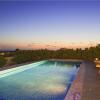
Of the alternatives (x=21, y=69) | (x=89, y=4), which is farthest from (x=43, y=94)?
(x=89, y=4)

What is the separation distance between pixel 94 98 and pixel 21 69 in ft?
25.5

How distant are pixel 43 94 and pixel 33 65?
8011mm

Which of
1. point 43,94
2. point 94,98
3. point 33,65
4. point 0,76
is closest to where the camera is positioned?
point 94,98

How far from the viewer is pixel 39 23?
17.3 meters

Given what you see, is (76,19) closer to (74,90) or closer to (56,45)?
(56,45)

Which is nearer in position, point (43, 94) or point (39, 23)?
point (43, 94)

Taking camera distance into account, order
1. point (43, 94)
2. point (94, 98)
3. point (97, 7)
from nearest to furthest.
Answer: point (94, 98) → point (43, 94) → point (97, 7)

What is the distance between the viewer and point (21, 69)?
11570 millimetres

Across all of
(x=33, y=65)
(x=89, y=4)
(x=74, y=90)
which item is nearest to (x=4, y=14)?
(x=33, y=65)

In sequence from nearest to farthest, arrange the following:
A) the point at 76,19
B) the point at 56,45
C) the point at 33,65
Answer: the point at 33,65 < the point at 76,19 < the point at 56,45

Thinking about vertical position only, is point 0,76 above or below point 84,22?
below

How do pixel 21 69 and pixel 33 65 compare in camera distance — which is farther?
pixel 33 65

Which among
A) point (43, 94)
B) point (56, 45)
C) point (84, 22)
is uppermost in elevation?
point (84, 22)

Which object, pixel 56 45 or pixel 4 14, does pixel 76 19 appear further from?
pixel 56 45
